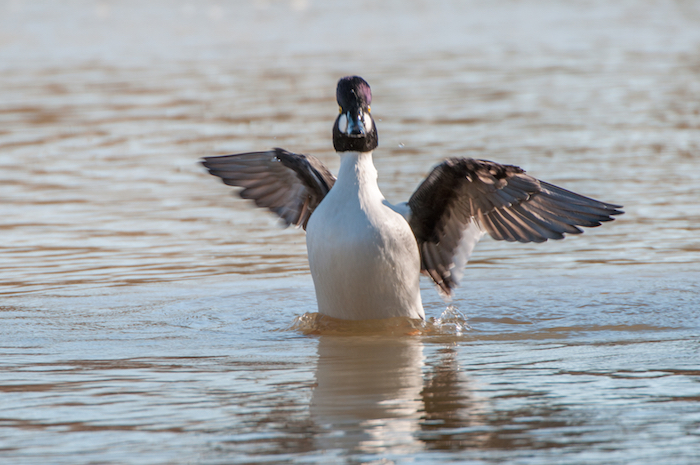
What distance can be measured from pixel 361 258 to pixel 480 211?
99 centimetres

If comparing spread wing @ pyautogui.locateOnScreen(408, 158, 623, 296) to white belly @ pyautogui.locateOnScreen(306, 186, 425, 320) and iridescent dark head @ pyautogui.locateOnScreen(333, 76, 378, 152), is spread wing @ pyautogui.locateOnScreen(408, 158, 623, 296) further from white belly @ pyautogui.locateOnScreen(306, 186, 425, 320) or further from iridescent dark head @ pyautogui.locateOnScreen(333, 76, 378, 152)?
iridescent dark head @ pyautogui.locateOnScreen(333, 76, 378, 152)

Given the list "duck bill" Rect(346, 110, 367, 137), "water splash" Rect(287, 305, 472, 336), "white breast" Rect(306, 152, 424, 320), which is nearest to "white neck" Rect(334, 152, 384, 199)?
"white breast" Rect(306, 152, 424, 320)

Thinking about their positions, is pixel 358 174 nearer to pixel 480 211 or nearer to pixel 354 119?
pixel 354 119

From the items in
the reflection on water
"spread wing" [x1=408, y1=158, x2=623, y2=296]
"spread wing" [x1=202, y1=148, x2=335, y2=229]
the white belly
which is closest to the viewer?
the reflection on water

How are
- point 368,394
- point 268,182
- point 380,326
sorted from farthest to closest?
1. point 268,182
2. point 380,326
3. point 368,394

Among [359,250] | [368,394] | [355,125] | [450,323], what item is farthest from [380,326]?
[368,394]

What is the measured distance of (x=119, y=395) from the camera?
4746 mm

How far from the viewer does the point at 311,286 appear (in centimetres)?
748

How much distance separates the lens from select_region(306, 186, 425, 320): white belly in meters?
5.94

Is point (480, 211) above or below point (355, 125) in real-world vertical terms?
below

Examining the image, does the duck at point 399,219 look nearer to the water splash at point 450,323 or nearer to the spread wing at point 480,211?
the spread wing at point 480,211

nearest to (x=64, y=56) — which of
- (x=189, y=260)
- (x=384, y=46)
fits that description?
(x=384, y=46)

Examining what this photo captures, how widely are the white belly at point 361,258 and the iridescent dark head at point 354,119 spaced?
306 mm

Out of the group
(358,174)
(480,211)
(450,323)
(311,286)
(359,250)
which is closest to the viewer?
(359,250)
